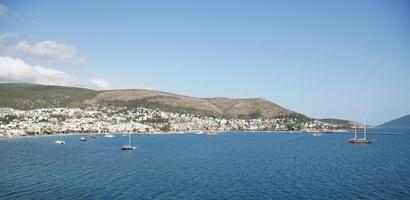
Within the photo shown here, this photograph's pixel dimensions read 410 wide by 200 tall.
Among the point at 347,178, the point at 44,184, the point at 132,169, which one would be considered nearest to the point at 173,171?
the point at 132,169

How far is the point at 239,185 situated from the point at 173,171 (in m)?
19.2

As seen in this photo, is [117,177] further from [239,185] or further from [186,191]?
[239,185]

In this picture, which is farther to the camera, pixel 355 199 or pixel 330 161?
pixel 330 161

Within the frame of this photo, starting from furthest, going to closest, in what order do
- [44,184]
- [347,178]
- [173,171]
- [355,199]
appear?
[173,171], [347,178], [44,184], [355,199]

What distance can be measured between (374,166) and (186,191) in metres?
48.8

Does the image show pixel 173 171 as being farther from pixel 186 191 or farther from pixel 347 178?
pixel 347 178

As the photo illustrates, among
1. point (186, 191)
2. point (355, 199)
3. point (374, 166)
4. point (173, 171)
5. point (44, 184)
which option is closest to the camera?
point (355, 199)

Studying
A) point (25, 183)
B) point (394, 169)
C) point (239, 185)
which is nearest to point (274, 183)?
point (239, 185)

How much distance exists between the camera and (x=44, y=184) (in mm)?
59438

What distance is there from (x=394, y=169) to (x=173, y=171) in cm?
4466

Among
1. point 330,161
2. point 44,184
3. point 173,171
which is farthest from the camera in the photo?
point 330,161

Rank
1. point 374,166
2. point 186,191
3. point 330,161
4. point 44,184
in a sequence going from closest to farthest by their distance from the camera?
point 186,191 → point 44,184 → point 374,166 → point 330,161

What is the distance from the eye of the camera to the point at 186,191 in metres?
55.6

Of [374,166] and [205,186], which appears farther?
[374,166]
